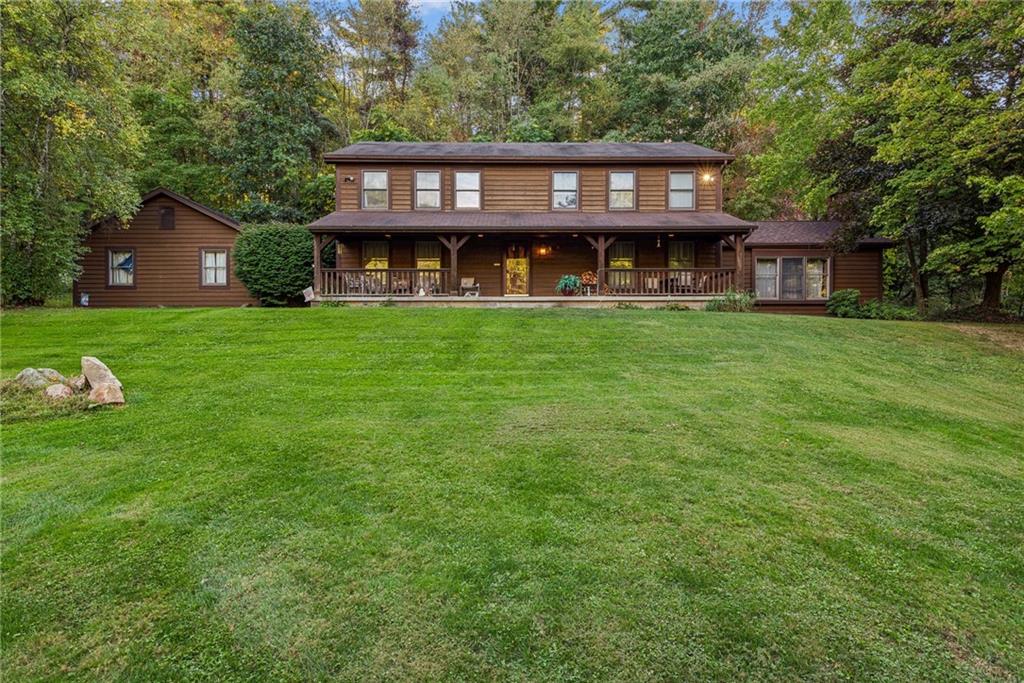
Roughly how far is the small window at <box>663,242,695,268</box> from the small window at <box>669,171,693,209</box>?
129 centimetres

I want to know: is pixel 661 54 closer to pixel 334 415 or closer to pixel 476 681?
pixel 334 415

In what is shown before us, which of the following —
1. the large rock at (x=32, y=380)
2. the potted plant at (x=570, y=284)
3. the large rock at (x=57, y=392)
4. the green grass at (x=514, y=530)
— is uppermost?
the potted plant at (x=570, y=284)

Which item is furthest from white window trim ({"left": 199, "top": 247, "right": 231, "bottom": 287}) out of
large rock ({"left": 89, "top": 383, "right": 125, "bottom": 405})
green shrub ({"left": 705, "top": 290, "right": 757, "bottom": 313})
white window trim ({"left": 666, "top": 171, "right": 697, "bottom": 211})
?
green shrub ({"left": 705, "top": 290, "right": 757, "bottom": 313})

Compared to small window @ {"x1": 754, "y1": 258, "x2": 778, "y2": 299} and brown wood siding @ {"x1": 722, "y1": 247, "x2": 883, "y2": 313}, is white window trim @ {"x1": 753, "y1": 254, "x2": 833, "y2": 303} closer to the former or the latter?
small window @ {"x1": 754, "y1": 258, "x2": 778, "y2": 299}

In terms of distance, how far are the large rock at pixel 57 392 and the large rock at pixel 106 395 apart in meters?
0.30

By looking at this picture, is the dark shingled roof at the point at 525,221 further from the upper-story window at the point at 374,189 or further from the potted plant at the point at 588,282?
the potted plant at the point at 588,282

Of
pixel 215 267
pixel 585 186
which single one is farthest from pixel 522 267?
pixel 215 267

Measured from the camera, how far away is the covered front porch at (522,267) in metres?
14.6

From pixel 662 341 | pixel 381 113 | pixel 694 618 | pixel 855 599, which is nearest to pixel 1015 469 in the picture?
pixel 855 599

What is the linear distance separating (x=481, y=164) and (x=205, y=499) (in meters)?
14.8

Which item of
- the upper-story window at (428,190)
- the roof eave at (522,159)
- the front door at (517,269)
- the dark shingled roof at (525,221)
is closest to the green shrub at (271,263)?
the dark shingled roof at (525,221)

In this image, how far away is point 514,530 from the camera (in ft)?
11.1

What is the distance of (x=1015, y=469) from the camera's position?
4.68m

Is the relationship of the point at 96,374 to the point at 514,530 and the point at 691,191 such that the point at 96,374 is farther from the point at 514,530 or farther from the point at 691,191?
the point at 691,191
